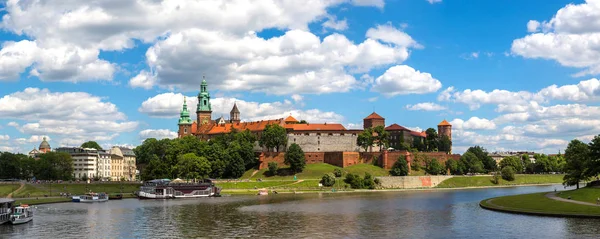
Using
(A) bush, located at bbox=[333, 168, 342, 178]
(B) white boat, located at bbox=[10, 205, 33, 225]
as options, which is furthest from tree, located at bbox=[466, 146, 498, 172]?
(B) white boat, located at bbox=[10, 205, 33, 225]

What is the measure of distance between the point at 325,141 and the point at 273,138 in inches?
771

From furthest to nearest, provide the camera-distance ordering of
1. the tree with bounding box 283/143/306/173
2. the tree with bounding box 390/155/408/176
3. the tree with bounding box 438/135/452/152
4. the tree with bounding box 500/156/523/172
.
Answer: the tree with bounding box 438/135/452/152
the tree with bounding box 500/156/523/172
the tree with bounding box 390/155/408/176
the tree with bounding box 283/143/306/173

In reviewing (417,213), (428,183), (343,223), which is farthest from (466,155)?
(343,223)

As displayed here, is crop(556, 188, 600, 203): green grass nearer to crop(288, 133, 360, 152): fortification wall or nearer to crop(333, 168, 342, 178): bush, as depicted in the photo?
crop(333, 168, 342, 178): bush

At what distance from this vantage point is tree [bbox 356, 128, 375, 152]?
14415 cm

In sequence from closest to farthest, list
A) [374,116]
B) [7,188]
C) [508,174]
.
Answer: [7,188] → [508,174] → [374,116]

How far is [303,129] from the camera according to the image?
150375mm

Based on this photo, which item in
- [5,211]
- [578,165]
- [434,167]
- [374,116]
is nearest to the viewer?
[5,211]

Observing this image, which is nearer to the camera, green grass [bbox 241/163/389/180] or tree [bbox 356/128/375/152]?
green grass [bbox 241/163/389/180]

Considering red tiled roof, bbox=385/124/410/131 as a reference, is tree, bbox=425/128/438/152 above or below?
below

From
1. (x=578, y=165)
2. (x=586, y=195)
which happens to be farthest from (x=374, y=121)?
(x=586, y=195)

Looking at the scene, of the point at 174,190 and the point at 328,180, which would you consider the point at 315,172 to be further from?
the point at 174,190

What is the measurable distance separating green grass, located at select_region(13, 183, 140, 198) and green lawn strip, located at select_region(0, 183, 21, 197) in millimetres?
1273

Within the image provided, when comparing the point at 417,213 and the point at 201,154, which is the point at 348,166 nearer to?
the point at 201,154
